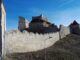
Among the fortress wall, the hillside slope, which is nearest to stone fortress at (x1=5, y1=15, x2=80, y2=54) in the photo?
the fortress wall

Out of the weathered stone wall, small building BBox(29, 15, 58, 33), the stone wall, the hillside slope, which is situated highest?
small building BBox(29, 15, 58, 33)

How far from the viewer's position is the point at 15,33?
3225 centimetres

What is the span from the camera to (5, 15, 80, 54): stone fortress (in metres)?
31.4

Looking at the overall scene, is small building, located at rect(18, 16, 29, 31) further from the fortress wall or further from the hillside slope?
the fortress wall

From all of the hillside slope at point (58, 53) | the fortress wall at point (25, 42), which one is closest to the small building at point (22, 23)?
the hillside slope at point (58, 53)

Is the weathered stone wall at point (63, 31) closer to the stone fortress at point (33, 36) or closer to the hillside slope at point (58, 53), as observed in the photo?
the stone fortress at point (33, 36)

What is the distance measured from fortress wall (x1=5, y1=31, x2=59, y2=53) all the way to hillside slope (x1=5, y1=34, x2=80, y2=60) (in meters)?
1.13

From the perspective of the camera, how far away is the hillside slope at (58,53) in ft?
101

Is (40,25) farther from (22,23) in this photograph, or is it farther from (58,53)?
(58,53)

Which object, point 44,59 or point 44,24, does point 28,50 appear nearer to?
point 44,59

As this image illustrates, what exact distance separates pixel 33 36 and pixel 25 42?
9.49ft

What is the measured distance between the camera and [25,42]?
34.4m

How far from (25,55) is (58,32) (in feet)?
60.0

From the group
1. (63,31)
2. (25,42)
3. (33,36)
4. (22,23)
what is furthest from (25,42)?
(63,31)
